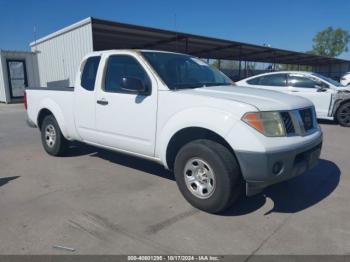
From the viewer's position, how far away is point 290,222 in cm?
338

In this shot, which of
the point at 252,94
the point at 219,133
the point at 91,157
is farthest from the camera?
the point at 91,157

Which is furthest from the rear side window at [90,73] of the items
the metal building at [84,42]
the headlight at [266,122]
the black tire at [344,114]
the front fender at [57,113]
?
the metal building at [84,42]

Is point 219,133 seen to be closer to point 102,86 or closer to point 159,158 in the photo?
point 159,158

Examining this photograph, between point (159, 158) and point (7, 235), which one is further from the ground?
point (159, 158)

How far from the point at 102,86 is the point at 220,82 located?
177cm

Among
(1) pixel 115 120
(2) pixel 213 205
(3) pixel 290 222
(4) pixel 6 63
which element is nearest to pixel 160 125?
(1) pixel 115 120

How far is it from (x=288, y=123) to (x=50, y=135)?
4.44 meters

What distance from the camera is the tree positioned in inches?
2729

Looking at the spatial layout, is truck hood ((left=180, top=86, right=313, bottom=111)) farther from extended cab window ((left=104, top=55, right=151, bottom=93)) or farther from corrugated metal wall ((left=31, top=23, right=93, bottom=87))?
corrugated metal wall ((left=31, top=23, right=93, bottom=87))

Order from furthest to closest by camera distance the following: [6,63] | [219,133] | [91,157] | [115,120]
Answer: [6,63]
[91,157]
[115,120]
[219,133]

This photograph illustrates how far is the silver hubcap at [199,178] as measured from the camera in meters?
3.50

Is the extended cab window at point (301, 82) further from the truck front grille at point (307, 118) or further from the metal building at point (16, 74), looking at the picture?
the metal building at point (16, 74)

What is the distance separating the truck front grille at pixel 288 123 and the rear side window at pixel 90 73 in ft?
9.52

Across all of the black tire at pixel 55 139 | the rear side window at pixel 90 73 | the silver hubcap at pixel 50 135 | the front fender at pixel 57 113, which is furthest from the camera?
the silver hubcap at pixel 50 135
